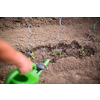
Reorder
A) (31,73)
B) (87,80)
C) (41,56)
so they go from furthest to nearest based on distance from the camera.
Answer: (41,56) < (87,80) < (31,73)

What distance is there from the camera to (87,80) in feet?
3.32

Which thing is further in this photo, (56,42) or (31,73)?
(56,42)

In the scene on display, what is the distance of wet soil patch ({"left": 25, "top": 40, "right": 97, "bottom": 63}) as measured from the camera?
3.74 feet

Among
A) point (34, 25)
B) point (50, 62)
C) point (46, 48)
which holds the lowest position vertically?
point (50, 62)

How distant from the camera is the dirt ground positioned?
41.8 inches

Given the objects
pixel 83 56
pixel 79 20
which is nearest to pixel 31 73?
pixel 83 56

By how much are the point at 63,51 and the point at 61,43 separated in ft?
0.37

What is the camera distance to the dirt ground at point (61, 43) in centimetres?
106

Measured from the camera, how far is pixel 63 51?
1.17 metres

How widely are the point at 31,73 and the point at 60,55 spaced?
2.13ft

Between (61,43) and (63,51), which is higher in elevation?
(61,43)

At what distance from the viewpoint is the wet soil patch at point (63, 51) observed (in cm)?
114

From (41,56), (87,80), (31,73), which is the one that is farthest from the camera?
(41,56)

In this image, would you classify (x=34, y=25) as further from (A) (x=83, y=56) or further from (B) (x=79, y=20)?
(A) (x=83, y=56)
